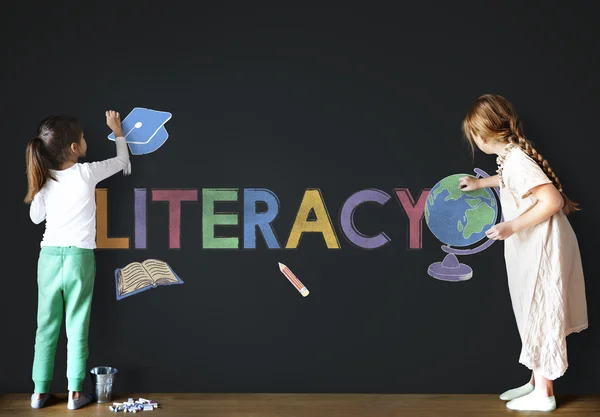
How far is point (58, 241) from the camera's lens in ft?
Answer: 9.28

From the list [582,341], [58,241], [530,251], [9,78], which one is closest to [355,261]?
[530,251]

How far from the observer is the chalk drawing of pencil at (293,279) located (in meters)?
3.00

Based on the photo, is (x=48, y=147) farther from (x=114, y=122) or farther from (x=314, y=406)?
(x=314, y=406)

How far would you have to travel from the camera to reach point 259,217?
2.99m

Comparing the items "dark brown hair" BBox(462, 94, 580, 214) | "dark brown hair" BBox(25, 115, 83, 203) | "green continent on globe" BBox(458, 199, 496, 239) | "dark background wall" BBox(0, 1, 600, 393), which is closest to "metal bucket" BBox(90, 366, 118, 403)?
"dark background wall" BBox(0, 1, 600, 393)

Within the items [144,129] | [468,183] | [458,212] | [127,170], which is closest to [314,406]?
[458,212]

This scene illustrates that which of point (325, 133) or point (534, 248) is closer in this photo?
point (534, 248)

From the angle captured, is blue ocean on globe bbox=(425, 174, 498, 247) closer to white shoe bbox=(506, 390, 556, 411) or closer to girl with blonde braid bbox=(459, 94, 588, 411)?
girl with blonde braid bbox=(459, 94, 588, 411)

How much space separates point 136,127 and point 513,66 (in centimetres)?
160

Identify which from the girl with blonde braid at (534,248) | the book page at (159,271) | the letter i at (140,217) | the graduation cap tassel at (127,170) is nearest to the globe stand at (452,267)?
the girl with blonde braid at (534,248)

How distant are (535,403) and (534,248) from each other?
61 centimetres

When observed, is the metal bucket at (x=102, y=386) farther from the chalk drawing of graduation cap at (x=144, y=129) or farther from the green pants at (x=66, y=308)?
the chalk drawing of graduation cap at (x=144, y=129)

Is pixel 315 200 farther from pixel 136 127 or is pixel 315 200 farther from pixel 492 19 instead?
pixel 492 19

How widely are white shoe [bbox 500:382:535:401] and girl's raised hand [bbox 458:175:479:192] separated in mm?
843
